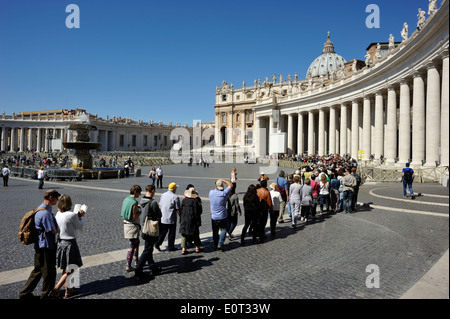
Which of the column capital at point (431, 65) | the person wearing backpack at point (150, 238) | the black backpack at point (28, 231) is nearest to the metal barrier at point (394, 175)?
the column capital at point (431, 65)

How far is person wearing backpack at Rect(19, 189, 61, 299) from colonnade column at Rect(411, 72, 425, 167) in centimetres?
2147

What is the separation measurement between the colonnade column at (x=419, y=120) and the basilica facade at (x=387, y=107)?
6 centimetres

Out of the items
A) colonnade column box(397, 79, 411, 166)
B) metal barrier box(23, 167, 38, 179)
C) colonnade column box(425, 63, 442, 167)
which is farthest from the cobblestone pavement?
colonnade column box(397, 79, 411, 166)

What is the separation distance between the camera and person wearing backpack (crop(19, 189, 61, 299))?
147 inches

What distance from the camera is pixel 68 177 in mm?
20859

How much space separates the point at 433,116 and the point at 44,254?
2093 centimetres

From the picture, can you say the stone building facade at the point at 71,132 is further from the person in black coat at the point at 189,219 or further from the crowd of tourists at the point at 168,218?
the person in black coat at the point at 189,219

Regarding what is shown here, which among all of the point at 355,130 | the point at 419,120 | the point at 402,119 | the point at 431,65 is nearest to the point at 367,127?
the point at 355,130

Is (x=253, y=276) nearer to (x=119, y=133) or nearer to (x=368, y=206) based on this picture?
(x=368, y=206)

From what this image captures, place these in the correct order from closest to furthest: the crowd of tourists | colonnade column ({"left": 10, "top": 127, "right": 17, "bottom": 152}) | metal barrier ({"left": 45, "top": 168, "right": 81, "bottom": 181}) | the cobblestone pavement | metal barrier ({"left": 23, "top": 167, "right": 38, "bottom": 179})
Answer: the cobblestone pavement → the crowd of tourists → metal barrier ({"left": 45, "top": 168, "right": 81, "bottom": 181}) → metal barrier ({"left": 23, "top": 167, "right": 38, "bottom": 179}) → colonnade column ({"left": 10, "top": 127, "right": 17, "bottom": 152})

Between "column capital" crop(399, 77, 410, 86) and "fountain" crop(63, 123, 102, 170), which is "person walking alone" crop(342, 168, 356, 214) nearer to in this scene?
"column capital" crop(399, 77, 410, 86)

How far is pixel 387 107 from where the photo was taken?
24406 millimetres
